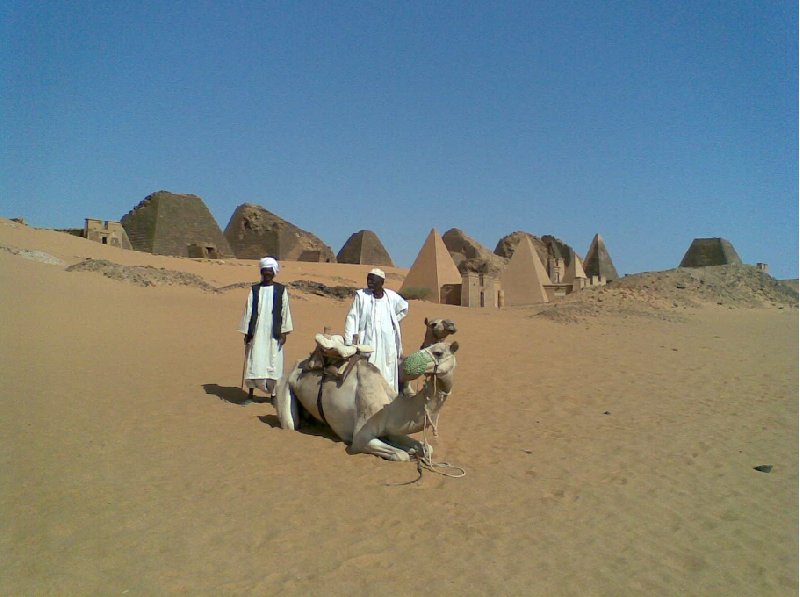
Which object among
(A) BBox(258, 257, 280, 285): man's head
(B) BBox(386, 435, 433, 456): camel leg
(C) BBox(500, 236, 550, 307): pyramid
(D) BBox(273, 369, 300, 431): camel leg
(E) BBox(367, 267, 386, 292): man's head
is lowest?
(B) BBox(386, 435, 433, 456): camel leg

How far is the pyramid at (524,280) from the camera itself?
83.7 ft

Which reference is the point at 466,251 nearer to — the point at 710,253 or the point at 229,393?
the point at 710,253

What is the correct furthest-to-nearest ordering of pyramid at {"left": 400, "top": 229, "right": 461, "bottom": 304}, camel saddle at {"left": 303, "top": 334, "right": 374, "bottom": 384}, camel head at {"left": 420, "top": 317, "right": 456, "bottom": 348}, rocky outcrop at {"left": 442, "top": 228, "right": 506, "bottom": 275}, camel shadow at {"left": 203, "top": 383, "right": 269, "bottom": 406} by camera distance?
rocky outcrop at {"left": 442, "top": 228, "right": 506, "bottom": 275}, pyramid at {"left": 400, "top": 229, "right": 461, "bottom": 304}, camel shadow at {"left": 203, "top": 383, "right": 269, "bottom": 406}, camel saddle at {"left": 303, "top": 334, "right": 374, "bottom": 384}, camel head at {"left": 420, "top": 317, "right": 456, "bottom": 348}

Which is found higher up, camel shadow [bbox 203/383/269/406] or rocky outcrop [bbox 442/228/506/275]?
rocky outcrop [bbox 442/228/506/275]

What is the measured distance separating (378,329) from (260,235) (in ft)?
119

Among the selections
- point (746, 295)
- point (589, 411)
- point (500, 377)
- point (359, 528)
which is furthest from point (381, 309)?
point (746, 295)

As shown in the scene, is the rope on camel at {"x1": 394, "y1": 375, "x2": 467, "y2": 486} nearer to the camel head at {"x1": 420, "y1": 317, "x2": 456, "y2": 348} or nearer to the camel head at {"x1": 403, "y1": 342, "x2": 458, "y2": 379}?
the camel head at {"x1": 403, "y1": 342, "x2": 458, "y2": 379}

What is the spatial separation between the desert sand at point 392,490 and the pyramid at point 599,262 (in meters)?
31.7

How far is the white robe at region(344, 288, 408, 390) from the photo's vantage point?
16.2ft

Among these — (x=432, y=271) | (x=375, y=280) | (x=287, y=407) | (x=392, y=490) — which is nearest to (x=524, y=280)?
(x=432, y=271)

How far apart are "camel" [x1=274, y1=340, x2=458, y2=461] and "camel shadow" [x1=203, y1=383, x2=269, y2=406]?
1319 mm

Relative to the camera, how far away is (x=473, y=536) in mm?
3016

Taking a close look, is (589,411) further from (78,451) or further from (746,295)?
(746,295)

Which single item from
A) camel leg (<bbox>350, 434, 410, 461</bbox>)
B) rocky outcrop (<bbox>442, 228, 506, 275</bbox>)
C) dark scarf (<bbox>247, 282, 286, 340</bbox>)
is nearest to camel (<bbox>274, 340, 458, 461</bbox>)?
camel leg (<bbox>350, 434, 410, 461</bbox>)
